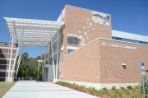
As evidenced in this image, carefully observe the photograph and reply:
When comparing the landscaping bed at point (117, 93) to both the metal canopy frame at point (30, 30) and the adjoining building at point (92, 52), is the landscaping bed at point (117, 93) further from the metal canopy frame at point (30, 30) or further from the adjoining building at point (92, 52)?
the metal canopy frame at point (30, 30)

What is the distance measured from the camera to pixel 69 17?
40.5m

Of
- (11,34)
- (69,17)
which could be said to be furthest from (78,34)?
(11,34)

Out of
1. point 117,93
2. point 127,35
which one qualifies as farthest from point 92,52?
point 127,35

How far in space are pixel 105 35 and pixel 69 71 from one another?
15.2 meters

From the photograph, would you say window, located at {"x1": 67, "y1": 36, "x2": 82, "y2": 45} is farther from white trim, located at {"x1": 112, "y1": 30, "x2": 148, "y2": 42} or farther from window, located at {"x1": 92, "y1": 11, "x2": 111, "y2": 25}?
white trim, located at {"x1": 112, "y1": 30, "x2": 148, "y2": 42}

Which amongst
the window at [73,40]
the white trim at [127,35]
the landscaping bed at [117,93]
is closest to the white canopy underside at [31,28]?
the window at [73,40]

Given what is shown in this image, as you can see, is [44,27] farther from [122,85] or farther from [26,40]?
[122,85]

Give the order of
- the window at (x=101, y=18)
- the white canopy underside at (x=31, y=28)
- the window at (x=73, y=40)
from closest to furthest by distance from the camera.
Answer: the white canopy underside at (x=31, y=28), the window at (x=73, y=40), the window at (x=101, y=18)

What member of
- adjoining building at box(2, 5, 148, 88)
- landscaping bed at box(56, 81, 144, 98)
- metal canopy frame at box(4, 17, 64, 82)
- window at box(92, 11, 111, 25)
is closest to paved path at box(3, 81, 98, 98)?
landscaping bed at box(56, 81, 144, 98)

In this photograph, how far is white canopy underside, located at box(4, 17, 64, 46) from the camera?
1469 inches

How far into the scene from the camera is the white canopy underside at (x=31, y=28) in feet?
122

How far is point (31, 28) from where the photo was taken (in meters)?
40.4

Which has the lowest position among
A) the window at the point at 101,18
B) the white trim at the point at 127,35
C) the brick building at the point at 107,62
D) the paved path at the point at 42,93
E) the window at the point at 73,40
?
the paved path at the point at 42,93

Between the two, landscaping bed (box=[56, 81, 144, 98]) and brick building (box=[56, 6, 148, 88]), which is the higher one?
brick building (box=[56, 6, 148, 88])
